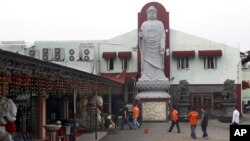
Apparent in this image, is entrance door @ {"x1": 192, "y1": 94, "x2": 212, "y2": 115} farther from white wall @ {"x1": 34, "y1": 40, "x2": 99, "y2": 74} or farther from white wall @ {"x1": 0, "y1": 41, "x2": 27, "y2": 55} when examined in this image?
white wall @ {"x1": 0, "y1": 41, "x2": 27, "y2": 55}

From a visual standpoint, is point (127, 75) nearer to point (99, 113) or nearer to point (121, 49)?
point (121, 49)

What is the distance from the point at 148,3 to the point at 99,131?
17906 millimetres

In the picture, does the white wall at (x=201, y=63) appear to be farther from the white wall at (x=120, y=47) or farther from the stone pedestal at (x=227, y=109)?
the stone pedestal at (x=227, y=109)

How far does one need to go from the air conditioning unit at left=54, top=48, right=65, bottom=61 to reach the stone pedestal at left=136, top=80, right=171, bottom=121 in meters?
8.46

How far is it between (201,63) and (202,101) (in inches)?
138

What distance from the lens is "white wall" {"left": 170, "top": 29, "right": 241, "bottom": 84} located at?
1581 inches

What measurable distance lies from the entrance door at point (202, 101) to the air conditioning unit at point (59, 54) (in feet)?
41.8

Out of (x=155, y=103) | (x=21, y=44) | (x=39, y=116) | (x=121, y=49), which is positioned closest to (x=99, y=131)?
(x=39, y=116)

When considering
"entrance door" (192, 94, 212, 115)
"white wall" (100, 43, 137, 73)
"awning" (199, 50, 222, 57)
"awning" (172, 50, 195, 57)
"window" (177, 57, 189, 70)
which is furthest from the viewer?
"white wall" (100, 43, 137, 73)

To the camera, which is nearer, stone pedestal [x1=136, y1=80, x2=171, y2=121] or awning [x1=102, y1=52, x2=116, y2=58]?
stone pedestal [x1=136, y1=80, x2=171, y2=121]

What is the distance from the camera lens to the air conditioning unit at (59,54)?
136 ft

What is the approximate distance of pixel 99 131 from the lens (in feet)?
87.6

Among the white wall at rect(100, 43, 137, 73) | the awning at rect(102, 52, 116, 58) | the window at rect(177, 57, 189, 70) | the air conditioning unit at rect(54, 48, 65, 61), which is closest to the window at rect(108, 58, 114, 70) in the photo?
the white wall at rect(100, 43, 137, 73)

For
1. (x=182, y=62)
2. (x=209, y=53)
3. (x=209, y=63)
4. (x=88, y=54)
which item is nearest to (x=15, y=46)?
(x=88, y=54)
